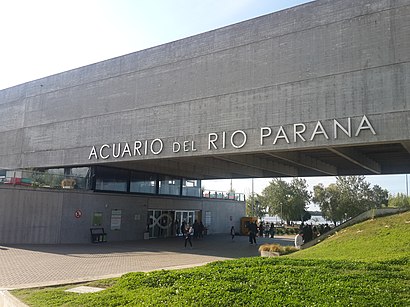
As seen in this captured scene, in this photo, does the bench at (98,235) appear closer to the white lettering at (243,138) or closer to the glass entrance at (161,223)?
the glass entrance at (161,223)

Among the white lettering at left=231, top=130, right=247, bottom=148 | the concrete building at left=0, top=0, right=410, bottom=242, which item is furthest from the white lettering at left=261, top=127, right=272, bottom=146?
the white lettering at left=231, top=130, right=247, bottom=148

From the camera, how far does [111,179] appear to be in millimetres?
27625

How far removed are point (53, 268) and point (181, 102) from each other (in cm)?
Result: 1162

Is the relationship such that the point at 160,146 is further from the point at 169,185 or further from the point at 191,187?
the point at 191,187

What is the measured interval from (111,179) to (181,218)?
341 inches

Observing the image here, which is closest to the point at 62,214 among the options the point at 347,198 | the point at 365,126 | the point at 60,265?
the point at 60,265

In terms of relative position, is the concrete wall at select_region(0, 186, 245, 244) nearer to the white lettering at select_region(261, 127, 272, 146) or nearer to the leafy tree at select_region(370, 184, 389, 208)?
the white lettering at select_region(261, 127, 272, 146)

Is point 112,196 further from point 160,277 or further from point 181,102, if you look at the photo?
point 160,277

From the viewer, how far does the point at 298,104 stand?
1759 centimetres

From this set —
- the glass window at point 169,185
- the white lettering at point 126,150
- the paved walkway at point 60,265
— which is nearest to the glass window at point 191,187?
the glass window at point 169,185

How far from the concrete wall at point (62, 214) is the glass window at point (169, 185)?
1.62 meters

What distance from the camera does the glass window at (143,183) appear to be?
29.3m

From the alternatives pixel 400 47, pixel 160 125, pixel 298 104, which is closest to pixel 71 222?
pixel 160 125

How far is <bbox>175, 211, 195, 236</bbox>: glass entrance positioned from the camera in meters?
33.0
